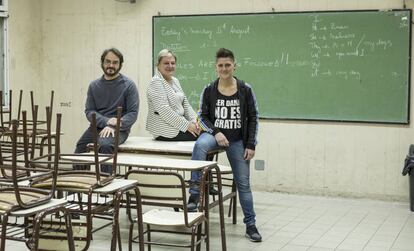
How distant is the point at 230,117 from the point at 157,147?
2.13 ft

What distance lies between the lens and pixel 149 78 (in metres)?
7.48

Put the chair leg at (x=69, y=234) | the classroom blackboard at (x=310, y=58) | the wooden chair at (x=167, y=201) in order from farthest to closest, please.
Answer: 1. the classroom blackboard at (x=310, y=58)
2. the wooden chair at (x=167, y=201)
3. the chair leg at (x=69, y=234)

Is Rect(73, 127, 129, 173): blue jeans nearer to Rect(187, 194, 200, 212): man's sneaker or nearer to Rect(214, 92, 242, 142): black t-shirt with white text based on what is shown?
Rect(187, 194, 200, 212): man's sneaker

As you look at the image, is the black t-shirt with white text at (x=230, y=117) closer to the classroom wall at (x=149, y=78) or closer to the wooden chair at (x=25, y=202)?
the wooden chair at (x=25, y=202)

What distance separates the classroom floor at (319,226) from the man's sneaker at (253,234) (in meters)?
0.06

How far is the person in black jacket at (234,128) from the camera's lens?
189 inches

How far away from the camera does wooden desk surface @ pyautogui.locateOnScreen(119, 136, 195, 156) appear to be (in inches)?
190

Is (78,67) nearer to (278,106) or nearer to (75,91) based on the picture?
(75,91)

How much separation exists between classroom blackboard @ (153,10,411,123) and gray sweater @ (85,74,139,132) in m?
1.84

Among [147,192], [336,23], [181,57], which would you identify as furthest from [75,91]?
[147,192]

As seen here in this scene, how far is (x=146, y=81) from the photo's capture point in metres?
7.51

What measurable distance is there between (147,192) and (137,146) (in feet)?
3.08

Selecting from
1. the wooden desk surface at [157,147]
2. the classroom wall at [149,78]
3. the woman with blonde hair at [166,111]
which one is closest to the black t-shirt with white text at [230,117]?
the wooden desk surface at [157,147]

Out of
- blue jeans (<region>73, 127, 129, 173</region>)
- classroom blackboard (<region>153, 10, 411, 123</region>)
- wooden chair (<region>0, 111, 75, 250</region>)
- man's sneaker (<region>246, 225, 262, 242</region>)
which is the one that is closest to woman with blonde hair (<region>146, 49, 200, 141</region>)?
blue jeans (<region>73, 127, 129, 173</region>)
